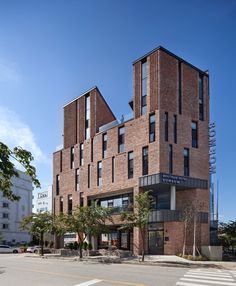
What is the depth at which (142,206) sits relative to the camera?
35.5 meters

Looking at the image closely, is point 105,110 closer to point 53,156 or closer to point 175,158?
point 53,156

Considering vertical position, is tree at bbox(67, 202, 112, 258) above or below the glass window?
below

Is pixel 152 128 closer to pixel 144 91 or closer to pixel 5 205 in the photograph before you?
pixel 144 91

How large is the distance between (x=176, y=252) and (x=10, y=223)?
66.1 m

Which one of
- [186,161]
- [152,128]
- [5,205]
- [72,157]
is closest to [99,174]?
[72,157]

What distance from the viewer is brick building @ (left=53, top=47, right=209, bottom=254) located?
4150cm

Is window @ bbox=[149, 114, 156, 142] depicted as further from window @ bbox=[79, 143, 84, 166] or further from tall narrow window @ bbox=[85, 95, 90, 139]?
window @ bbox=[79, 143, 84, 166]

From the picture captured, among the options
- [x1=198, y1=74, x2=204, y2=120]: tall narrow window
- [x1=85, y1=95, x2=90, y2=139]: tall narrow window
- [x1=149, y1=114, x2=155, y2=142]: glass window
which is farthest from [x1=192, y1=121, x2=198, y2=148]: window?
[x1=85, y1=95, x2=90, y2=139]: tall narrow window

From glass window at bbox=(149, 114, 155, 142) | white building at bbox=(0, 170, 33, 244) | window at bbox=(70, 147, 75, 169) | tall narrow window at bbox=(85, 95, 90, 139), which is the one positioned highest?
tall narrow window at bbox=(85, 95, 90, 139)

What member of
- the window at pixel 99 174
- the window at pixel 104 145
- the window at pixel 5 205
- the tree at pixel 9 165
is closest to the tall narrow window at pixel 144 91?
the window at pixel 104 145

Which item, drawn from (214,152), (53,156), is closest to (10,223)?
(53,156)

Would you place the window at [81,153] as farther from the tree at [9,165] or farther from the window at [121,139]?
the tree at [9,165]

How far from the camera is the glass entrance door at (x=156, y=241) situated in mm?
41719

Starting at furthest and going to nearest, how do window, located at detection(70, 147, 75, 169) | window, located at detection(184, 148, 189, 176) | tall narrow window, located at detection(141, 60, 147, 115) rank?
1. window, located at detection(70, 147, 75, 169)
2. tall narrow window, located at detection(141, 60, 147, 115)
3. window, located at detection(184, 148, 189, 176)
